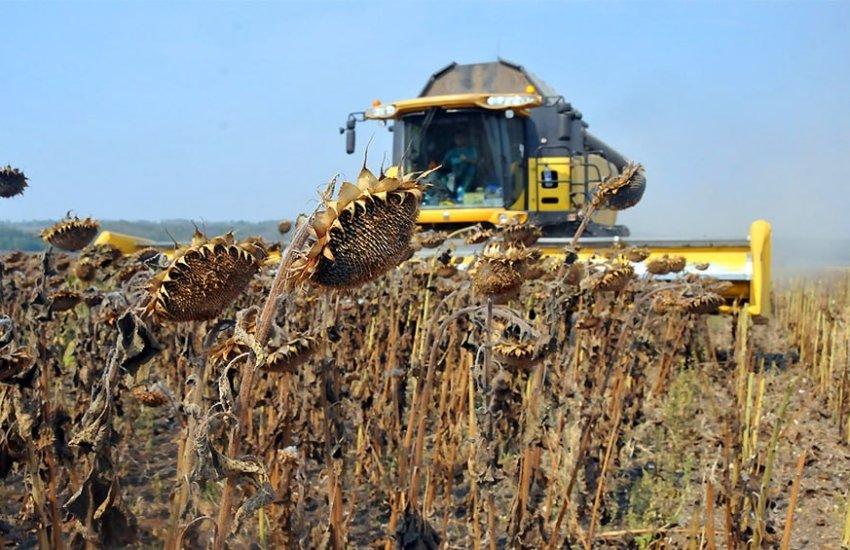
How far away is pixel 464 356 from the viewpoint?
16.0 feet

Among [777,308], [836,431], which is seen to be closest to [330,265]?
[836,431]

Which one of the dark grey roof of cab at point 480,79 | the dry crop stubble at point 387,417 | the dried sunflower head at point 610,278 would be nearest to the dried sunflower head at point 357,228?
the dry crop stubble at point 387,417

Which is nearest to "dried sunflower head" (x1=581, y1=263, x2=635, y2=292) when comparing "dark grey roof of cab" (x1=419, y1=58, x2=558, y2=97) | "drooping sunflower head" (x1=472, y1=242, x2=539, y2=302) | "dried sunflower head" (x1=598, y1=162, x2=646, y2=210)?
"dried sunflower head" (x1=598, y1=162, x2=646, y2=210)

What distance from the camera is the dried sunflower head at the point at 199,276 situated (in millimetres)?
1932

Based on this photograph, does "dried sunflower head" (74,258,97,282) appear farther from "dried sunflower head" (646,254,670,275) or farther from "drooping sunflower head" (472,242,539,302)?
"dried sunflower head" (646,254,670,275)

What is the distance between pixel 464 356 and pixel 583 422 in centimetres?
93

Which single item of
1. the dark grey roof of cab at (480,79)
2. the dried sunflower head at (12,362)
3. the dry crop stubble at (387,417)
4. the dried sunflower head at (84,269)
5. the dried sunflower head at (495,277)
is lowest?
the dry crop stubble at (387,417)

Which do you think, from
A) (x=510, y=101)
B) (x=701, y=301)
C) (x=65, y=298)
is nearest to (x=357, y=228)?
(x=65, y=298)

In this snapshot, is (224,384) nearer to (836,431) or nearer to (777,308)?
(836,431)

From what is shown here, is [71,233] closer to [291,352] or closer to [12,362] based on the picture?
[12,362]

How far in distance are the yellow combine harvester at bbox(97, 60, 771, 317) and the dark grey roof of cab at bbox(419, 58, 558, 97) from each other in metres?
0.04

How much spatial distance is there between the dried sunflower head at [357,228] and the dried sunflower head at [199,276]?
8.3 inches

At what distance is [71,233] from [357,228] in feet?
8.75

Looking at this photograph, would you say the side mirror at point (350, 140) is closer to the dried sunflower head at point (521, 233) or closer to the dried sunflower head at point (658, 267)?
the dried sunflower head at point (658, 267)
